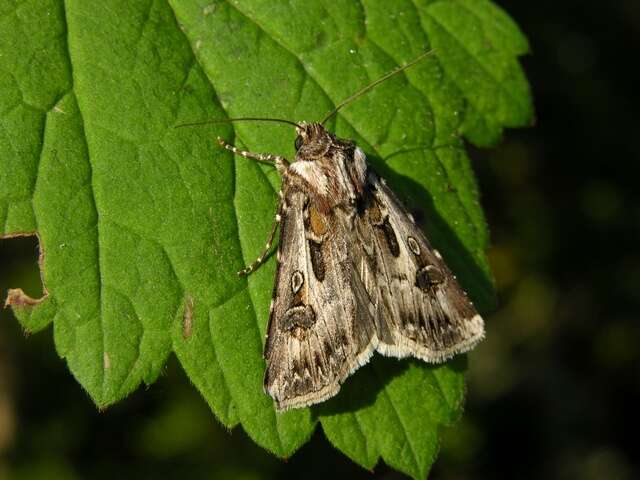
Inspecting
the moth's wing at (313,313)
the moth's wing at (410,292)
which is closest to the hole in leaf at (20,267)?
the moth's wing at (313,313)

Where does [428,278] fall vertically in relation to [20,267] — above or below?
above

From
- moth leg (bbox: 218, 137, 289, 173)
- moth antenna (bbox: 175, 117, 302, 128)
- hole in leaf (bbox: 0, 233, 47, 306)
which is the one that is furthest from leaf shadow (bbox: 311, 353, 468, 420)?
hole in leaf (bbox: 0, 233, 47, 306)

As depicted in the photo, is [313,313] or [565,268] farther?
[565,268]

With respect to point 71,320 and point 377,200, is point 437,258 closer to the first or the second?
point 377,200

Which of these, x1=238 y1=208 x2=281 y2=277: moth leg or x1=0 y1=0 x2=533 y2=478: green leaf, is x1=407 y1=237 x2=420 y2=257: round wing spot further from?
x1=238 y1=208 x2=281 y2=277: moth leg

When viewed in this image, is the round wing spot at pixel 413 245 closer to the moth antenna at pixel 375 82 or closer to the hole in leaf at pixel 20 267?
the moth antenna at pixel 375 82

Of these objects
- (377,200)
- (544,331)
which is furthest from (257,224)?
(544,331)

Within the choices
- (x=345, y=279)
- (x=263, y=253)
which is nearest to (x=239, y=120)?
(x=263, y=253)

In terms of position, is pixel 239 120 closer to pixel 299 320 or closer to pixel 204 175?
pixel 204 175
